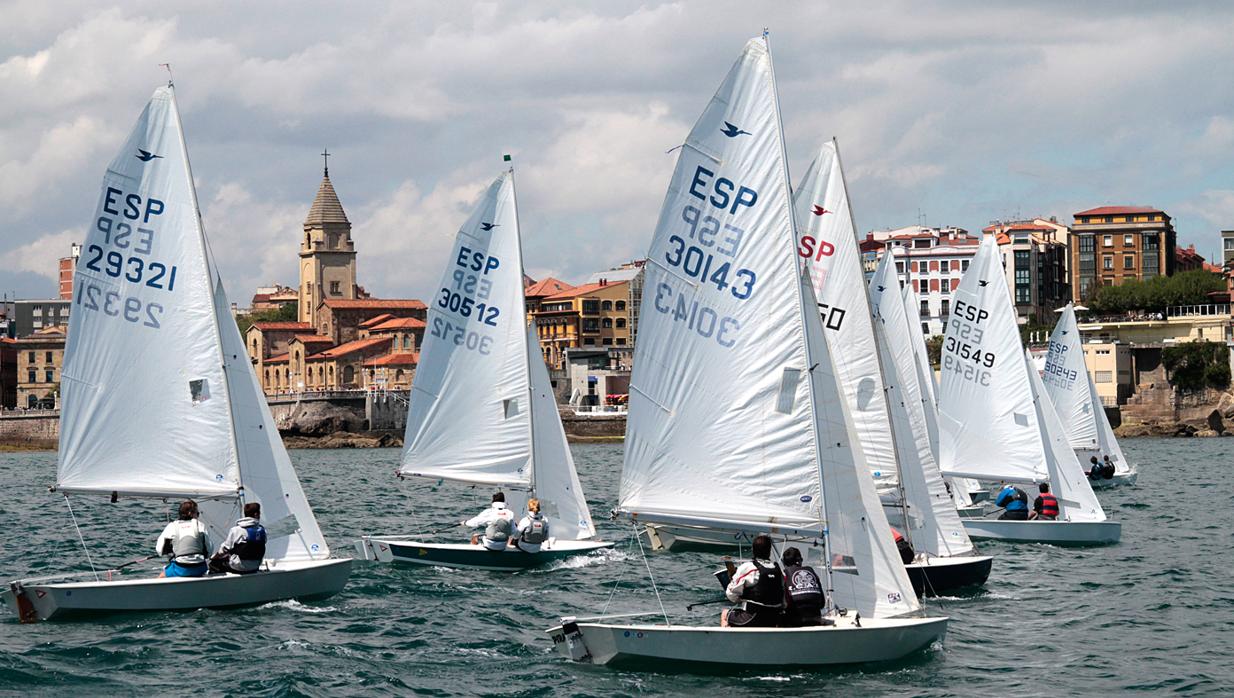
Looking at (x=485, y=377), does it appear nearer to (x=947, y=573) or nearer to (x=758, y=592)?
(x=947, y=573)

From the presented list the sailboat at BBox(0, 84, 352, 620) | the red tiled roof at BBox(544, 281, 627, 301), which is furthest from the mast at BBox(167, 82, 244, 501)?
the red tiled roof at BBox(544, 281, 627, 301)

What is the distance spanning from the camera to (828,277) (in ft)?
78.3

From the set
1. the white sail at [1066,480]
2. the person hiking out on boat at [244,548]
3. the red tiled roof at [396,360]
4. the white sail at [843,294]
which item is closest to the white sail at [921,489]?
the white sail at [843,294]

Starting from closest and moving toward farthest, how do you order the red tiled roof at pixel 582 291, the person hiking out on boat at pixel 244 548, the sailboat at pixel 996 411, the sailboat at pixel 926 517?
the person hiking out on boat at pixel 244 548 → the sailboat at pixel 926 517 → the sailboat at pixel 996 411 → the red tiled roof at pixel 582 291

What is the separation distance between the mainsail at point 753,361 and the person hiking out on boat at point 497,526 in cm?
814

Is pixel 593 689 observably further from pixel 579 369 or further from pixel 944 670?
pixel 579 369

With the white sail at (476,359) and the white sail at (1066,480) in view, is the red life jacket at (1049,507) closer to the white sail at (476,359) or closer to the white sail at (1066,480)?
the white sail at (1066,480)

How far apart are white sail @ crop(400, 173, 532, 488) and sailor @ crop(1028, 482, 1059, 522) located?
32.8 ft

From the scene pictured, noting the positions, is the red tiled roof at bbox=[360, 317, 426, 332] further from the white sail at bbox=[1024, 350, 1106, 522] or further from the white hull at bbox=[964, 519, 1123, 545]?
the white hull at bbox=[964, 519, 1123, 545]

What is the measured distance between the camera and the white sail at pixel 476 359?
27.3 m

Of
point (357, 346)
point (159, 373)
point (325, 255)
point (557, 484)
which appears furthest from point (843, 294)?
point (325, 255)

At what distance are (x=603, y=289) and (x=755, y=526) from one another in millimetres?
127675

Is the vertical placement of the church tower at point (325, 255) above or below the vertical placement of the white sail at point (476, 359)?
above

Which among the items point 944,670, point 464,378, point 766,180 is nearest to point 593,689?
point 944,670
